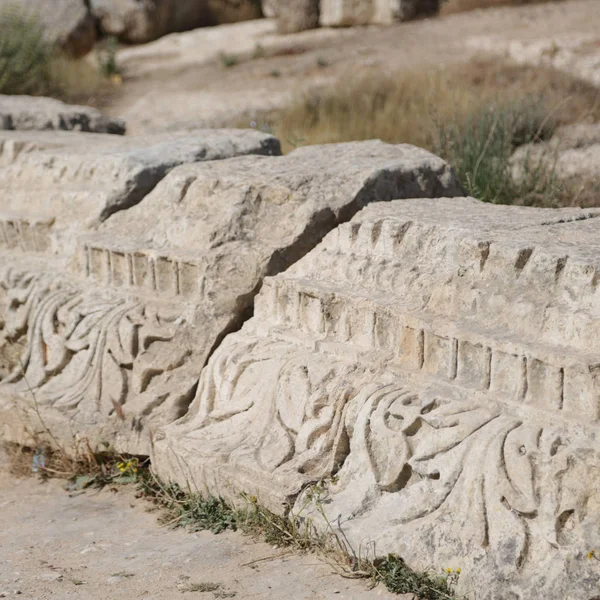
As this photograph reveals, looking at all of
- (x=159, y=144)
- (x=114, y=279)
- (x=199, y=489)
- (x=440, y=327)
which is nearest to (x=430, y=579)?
(x=440, y=327)

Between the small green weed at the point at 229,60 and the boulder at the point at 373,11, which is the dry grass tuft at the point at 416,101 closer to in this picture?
the small green weed at the point at 229,60

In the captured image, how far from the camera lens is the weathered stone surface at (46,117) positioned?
579 cm

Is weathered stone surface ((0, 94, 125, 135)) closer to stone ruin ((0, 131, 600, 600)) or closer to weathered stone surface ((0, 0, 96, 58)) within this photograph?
stone ruin ((0, 131, 600, 600))

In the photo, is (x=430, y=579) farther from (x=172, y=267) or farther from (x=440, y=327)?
(x=172, y=267)

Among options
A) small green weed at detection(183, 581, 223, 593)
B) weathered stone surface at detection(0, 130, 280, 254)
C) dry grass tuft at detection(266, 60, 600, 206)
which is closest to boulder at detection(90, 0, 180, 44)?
dry grass tuft at detection(266, 60, 600, 206)

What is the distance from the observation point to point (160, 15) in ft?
50.9

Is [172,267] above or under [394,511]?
above

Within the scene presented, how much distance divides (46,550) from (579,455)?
1.73 meters

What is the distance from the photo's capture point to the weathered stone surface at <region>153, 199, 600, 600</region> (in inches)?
101

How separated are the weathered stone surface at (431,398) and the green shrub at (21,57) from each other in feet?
21.8

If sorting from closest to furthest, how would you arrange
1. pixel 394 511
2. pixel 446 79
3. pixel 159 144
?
pixel 394 511 < pixel 159 144 < pixel 446 79

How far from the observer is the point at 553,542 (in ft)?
8.15

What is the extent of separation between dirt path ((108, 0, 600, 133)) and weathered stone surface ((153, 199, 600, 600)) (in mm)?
5044

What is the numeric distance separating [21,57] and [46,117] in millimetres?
4332
